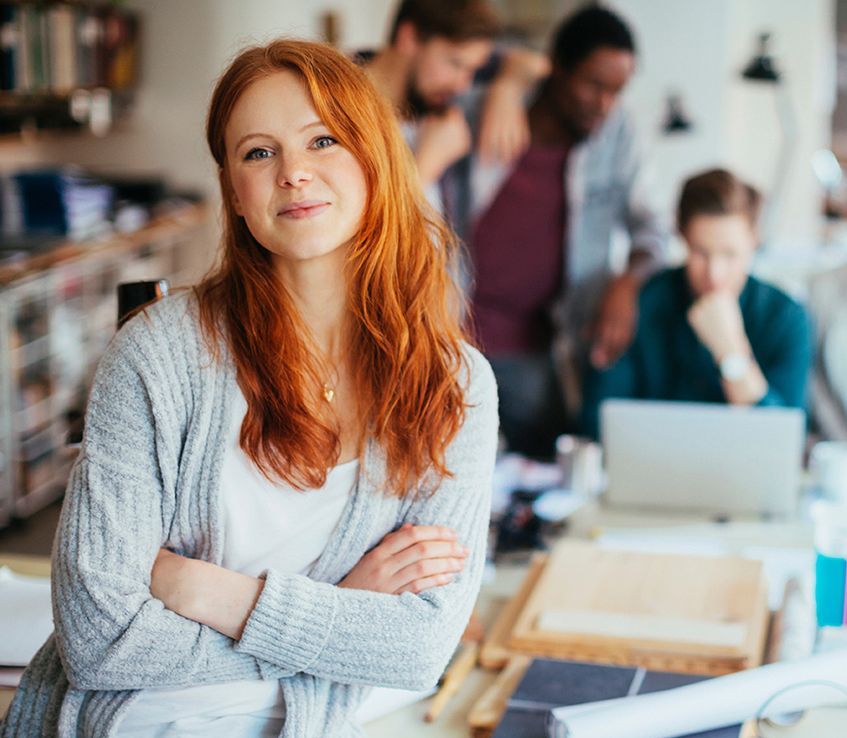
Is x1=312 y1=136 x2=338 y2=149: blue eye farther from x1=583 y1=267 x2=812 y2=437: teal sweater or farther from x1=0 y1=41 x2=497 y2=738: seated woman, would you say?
→ x1=583 y1=267 x2=812 y2=437: teal sweater

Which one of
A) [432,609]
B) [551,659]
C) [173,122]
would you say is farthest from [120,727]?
[173,122]

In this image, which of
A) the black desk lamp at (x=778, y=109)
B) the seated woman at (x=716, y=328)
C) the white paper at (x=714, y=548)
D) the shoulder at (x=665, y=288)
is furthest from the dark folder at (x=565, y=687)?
the black desk lamp at (x=778, y=109)

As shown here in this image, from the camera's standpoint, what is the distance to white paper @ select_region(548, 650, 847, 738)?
1231mm

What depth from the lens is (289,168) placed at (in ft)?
3.85

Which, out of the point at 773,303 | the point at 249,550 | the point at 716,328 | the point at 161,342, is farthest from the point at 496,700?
the point at 773,303

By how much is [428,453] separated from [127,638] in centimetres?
37

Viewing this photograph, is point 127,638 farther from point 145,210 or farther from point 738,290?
point 145,210

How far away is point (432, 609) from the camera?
1218mm

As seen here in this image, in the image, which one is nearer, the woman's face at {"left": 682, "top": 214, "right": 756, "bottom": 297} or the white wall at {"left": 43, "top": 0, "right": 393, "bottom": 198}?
the woman's face at {"left": 682, "top": 214, "right": 756, "bottom": 297}

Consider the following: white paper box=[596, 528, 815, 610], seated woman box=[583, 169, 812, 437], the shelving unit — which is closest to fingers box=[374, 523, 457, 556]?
white paper box=[596, 528, 815, 610]

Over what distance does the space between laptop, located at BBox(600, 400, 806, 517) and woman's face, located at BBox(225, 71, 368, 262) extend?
1032 mm

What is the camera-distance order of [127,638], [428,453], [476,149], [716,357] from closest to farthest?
[127,638], [428,453], [716,357], [476,149]

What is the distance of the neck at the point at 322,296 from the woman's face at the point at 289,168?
1.9 inches

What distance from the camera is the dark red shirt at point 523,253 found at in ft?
12.1
